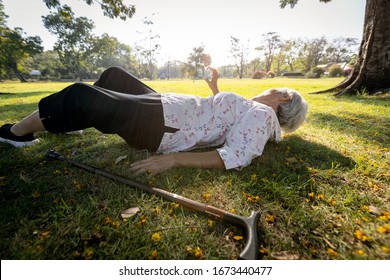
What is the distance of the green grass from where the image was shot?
1302 mm

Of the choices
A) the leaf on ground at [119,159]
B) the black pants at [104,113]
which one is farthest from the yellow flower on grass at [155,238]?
the leaf on ground at [119,159]

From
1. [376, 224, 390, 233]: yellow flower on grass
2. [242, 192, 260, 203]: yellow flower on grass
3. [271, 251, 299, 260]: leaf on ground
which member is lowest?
[271, 251, 299, 260]: leaf on ground

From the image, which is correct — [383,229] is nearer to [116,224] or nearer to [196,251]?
[196,251]

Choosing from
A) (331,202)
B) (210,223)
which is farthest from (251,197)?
(331,202)

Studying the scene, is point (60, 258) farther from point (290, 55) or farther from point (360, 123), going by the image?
point (290, 55)

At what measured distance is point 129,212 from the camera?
158 centimetres

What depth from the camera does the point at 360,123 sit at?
397cm

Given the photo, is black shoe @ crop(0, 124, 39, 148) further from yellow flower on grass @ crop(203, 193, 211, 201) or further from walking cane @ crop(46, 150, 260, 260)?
yellow flower on grass @ crop(203, 193, 211, 201)

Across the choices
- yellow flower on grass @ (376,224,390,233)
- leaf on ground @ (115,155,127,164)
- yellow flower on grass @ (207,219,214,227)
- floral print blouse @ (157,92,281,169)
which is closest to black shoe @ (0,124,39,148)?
leaf on ground @ (115,155,127,164)

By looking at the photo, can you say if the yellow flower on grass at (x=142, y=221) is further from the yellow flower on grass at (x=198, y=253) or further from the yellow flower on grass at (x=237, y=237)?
the yellow flower on grass at (x=237, y=237)

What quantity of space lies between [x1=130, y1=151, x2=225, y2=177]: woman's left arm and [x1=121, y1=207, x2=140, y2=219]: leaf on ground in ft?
1.65

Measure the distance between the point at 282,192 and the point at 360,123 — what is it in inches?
131

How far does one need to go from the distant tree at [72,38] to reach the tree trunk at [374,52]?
168 feet

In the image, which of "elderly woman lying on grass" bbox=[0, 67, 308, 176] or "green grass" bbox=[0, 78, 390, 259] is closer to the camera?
"green grass" bbox=[0, 78, 390, 259]
